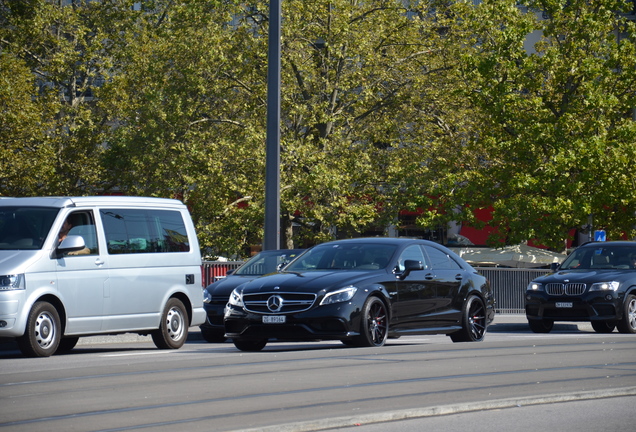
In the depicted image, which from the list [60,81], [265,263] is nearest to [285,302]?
[265,263]

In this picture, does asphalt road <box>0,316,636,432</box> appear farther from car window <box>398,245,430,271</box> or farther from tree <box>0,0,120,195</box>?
tree <box>0,0,120,195</box>

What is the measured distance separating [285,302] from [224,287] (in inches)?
179

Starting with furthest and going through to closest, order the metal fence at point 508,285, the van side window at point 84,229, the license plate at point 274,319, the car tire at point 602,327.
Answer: the metal fence at point 508,285
the car tire at point 602,327
the van side window at point 84,229
the license plate at point 274,319

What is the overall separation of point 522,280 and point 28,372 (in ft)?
72.2

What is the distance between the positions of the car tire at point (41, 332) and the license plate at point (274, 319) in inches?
101

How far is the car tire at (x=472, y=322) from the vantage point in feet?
52.4

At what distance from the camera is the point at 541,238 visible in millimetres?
35188

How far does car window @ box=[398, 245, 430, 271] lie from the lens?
14952 mm

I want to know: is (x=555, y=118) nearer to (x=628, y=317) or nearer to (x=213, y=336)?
(x=628, y=317)

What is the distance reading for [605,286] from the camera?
2094 cm

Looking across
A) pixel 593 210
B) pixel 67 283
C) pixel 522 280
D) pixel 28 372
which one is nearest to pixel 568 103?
pixel 593 210


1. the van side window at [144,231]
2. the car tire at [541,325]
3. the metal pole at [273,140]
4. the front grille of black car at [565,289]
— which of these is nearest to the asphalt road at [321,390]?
the van side window at [144,231]

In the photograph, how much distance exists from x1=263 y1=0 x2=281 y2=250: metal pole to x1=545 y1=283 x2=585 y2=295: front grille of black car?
5.53 meters

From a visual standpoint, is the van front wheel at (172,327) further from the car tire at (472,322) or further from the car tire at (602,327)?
the car tire at (602,327)
